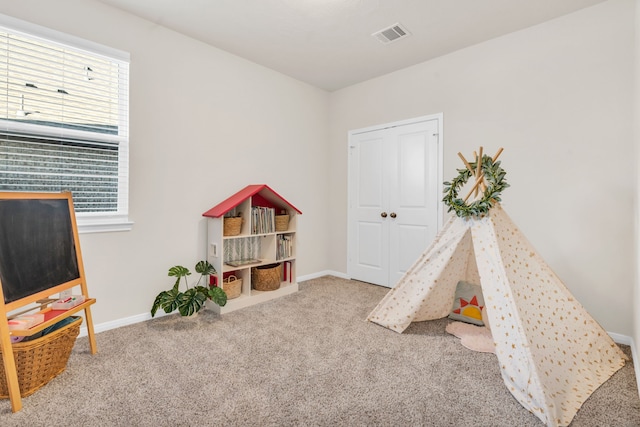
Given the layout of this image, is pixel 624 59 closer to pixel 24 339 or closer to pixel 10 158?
pixel 24 339

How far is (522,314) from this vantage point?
72.4 inches

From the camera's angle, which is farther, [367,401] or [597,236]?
[597,236]

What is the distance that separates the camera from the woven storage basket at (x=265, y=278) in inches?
133

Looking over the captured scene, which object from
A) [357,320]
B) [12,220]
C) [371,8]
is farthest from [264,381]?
[371,8]

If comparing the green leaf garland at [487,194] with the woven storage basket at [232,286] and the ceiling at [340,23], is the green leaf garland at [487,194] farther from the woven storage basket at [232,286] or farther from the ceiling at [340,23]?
the woven storage basket at [232,286]

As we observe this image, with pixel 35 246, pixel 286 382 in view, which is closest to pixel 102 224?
pixel 35 246

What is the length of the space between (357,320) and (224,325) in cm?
116

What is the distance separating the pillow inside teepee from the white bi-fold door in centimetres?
85

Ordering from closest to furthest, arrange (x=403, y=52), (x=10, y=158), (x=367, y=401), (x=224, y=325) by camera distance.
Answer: (x=367, y=401) < (x=10, y=158) < (x=224, y=325) < (x=403, y=52)

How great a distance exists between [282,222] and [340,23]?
206 cm

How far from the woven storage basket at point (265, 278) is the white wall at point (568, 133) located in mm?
2213

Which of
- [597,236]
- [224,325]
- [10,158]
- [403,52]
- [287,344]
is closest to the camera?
[10,158]

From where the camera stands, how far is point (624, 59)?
242 cm

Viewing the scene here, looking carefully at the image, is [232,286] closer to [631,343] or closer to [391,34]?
[391,34]
